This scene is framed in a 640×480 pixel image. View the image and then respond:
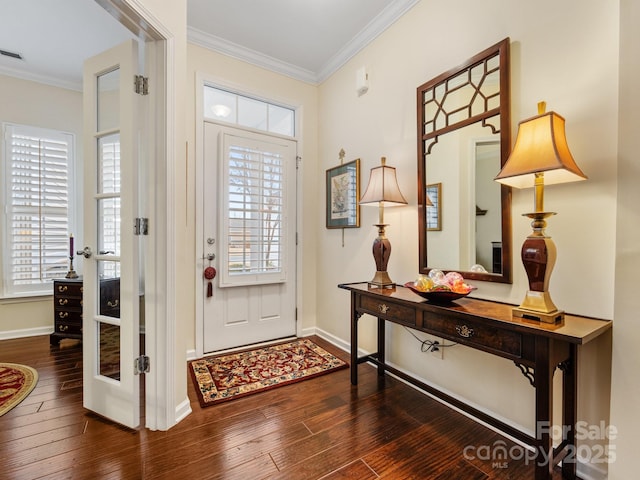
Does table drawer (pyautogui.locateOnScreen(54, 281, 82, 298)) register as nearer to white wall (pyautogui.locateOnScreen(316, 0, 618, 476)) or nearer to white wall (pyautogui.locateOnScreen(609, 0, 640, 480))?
white wall (pyautogui.locateOnScreen(316, 0, 618, 476))

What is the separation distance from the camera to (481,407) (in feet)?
5.67

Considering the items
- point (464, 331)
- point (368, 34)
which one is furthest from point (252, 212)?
point (464, 331)

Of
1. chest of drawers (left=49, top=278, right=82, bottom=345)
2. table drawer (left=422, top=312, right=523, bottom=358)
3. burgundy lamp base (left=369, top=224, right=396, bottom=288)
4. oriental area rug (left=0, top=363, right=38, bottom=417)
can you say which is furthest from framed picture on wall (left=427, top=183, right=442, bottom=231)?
chest of drawers (left=49, top=278, right=82, bottom=345)

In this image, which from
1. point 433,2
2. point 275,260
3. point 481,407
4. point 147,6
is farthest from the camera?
point 275,260

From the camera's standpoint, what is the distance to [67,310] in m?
2.92

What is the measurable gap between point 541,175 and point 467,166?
57 centimetres

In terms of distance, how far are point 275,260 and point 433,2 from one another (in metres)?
2.50

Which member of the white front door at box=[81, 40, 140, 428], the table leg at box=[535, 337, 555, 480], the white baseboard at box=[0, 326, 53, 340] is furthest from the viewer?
the white baseboard at box=[0, 326, 53, 340]

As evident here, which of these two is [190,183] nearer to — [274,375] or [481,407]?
[274,375]

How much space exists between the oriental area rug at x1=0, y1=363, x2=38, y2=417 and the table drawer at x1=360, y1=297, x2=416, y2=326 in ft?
7.90

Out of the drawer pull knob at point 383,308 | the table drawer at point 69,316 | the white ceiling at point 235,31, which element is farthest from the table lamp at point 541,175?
the table drawer at point 69,316

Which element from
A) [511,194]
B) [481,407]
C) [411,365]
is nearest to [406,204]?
[511,194]

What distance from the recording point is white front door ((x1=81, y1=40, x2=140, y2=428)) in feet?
5.41

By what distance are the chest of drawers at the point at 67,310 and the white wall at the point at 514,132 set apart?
289cm
